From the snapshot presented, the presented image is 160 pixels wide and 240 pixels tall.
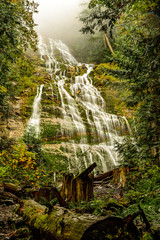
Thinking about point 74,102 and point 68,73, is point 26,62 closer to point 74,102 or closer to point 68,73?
point 74,102

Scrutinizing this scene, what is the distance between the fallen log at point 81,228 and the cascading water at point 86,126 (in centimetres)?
829

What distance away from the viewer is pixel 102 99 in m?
21.0

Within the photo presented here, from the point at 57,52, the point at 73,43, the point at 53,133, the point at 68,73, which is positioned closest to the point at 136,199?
the point at 53,133


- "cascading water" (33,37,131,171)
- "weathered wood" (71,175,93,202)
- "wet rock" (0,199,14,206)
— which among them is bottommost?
"wet rock" (0,199,14,206)

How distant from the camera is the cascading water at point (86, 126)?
13.3 meters

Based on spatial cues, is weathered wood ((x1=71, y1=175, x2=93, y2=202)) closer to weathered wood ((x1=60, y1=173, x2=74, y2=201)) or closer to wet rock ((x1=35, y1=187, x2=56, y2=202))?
weathered wood ((x1=60, y1=173, x2=74, y2=201))

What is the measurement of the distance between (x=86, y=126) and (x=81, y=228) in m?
14.6

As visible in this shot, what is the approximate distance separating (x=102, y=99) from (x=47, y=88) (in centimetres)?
744

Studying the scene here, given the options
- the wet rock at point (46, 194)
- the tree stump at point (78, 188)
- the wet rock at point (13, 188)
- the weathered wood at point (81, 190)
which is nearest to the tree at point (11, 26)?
the wet rock at point (13, 188)

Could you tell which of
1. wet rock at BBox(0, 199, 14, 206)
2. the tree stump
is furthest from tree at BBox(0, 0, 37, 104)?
the tree stump

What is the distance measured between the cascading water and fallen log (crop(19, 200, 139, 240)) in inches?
326

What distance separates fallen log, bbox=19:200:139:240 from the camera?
1.54 meters

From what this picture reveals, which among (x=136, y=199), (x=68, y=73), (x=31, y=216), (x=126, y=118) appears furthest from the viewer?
(x=68, y=73)

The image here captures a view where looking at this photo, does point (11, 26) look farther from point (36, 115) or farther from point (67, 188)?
point (36, 115)
